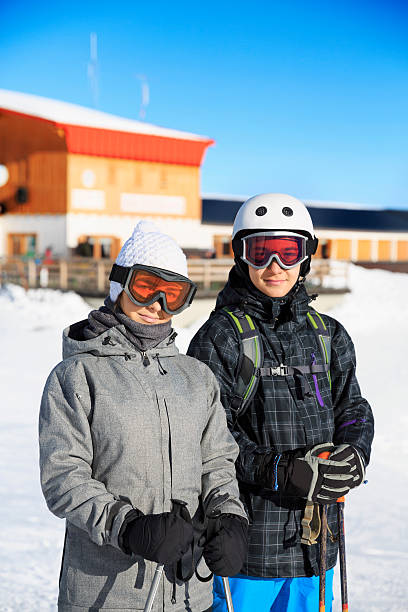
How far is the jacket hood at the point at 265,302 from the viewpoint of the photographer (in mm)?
3064

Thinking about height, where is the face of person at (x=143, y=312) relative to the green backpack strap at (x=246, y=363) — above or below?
above

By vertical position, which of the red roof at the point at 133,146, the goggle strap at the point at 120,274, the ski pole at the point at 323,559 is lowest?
the ski pole at the point at 323,559

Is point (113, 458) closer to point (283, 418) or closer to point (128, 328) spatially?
point (128, 328)

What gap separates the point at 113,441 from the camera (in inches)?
90.3

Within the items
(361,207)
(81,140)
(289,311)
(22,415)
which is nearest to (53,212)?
(81,140)

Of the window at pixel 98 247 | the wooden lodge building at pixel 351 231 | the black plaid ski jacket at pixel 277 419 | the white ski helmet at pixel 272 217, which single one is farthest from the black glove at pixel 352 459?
the wooden lodge building at pixel 351 231

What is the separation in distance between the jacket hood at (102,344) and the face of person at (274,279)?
2.73ft

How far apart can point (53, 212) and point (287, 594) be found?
2463 centimetres

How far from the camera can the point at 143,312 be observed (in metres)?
2.49

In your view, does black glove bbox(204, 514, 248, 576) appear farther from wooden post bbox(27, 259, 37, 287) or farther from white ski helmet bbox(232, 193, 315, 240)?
wooden post bbox(27, 259, 37, 287)

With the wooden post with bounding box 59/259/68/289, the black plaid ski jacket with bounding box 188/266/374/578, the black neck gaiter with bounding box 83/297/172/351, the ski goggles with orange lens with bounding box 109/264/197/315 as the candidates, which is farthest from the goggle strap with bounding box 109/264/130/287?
the wooden post with bounding box 59/259/68/289

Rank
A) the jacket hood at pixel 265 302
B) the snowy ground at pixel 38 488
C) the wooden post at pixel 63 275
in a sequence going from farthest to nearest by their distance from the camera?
the wooden post at pixel 63 275 < the snowy ground at pixel 38 488 < the jacket hood at pixel 265 302

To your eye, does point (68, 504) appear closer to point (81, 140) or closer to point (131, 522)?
point (131, 522)

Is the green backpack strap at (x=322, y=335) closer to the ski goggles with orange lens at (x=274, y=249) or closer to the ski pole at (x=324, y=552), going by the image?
the ski goggles with orange lens at (x=274, y=249)
